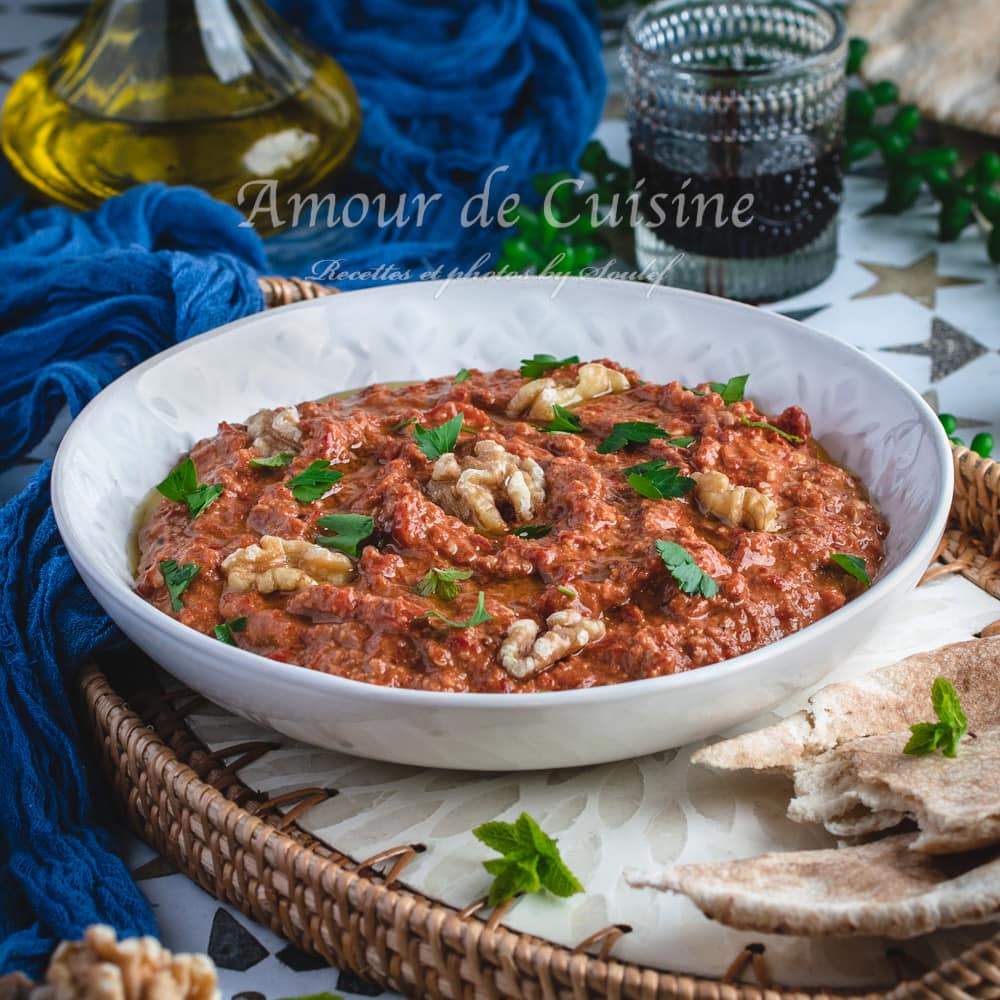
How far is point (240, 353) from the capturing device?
11.6ft

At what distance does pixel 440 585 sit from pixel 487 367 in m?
1.14

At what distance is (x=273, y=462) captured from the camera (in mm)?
3131

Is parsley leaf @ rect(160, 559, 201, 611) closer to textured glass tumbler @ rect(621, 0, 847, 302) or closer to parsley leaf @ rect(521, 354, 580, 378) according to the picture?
parsley leaf @ rect(521, 354, 580, 378)

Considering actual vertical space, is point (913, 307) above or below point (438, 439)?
below

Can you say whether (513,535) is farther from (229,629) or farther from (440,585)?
(229,629)

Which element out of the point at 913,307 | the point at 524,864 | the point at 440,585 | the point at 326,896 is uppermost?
the point at 440,585

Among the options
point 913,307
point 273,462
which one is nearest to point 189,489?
point 273,462

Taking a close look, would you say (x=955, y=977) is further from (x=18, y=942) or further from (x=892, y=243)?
(x=892, y=243)

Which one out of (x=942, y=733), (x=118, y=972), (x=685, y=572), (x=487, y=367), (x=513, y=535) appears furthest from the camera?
(x=487, y=367)

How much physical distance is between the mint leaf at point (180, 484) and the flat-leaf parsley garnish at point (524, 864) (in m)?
1.10

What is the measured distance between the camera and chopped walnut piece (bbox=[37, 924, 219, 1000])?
190 centimetres

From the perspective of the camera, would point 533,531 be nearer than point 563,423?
Yes

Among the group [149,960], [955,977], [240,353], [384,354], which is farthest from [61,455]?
[955,977]

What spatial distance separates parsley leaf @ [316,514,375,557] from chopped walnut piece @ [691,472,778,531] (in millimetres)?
666
